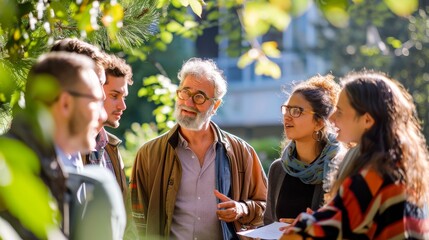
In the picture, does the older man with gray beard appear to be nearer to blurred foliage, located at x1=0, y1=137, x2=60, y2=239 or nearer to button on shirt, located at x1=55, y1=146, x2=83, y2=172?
button on shirt, located at x1=55, y1=146, x2=83, y2=172

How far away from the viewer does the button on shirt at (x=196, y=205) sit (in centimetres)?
525

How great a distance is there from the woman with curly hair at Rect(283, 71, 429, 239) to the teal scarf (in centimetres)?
127

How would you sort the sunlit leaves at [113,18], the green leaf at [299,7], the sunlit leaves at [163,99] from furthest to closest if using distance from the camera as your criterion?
the sunlit leaves at [163,99], the sunlit leaves at [113,18], the green leaf at [299,7]

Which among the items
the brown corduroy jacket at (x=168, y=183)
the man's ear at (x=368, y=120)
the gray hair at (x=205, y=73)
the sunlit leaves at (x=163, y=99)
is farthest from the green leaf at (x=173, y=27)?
the man's ear at (x=368, y=120)

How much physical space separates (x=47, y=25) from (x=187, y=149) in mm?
2147

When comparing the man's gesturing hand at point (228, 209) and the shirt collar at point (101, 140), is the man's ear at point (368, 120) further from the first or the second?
the man's gesturing hand at point (228, 209)

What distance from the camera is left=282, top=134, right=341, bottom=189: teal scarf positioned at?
4.90 m

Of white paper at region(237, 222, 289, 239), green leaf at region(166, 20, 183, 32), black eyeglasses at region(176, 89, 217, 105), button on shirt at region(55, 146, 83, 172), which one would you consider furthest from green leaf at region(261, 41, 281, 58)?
green leaf at region(166, 20, 183, 32)

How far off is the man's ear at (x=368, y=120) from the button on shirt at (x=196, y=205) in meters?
2.01

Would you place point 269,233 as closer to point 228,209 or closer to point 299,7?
point 228,209

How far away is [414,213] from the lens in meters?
3.33

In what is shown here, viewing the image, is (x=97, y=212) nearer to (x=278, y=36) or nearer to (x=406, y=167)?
(x=406, y=167)

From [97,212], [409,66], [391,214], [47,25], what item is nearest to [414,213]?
[391,214]

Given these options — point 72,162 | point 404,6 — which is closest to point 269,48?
point 404,6
